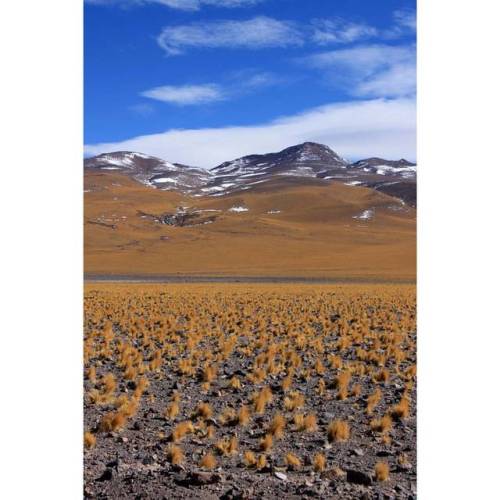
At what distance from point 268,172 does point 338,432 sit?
146 metres

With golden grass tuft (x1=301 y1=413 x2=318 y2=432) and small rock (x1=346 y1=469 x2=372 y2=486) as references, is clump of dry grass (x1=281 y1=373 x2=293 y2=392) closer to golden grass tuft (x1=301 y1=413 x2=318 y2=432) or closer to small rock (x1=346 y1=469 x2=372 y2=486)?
golden grass tuft (x1=301 y1=413 x2=318 y2=432)

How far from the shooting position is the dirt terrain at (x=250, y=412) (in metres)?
4.64

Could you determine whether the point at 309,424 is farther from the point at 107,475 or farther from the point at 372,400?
the point at 107,475

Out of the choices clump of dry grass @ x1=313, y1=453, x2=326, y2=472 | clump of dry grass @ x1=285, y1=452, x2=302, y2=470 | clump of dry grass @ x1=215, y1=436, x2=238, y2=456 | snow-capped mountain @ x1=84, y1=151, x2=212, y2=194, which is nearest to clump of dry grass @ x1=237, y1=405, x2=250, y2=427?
clump of dry grass @ x1=215, y1=436, x2=238, y2=456

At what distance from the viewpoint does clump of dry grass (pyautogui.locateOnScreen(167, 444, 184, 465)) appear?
504 cm

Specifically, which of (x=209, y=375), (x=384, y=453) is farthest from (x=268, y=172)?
(x=384, y=453)

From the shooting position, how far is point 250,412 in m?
6.88

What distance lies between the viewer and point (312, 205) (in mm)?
100812

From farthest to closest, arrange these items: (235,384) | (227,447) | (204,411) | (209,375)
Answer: (209,375) → (235,384) → (204,411) → (227,447)

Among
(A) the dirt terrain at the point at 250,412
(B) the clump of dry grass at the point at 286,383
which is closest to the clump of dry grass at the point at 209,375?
(A) the dirt terrain at the point at 250,412
